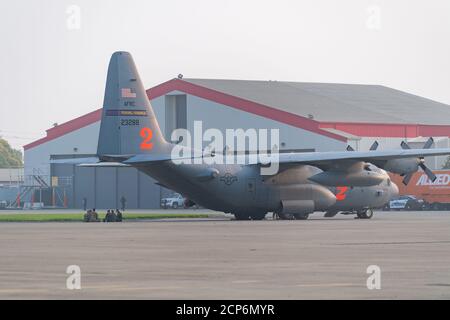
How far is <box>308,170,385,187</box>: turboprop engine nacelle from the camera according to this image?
201 ft

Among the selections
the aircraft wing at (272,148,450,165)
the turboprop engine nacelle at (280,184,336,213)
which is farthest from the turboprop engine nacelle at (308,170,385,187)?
the aircraft wing at (272,148,450,165)

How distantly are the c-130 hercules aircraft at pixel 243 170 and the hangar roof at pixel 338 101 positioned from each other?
33.8 metres

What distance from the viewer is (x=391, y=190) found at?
66938 millimetres

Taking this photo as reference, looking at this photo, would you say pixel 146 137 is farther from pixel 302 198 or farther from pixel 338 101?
pixel 338 101

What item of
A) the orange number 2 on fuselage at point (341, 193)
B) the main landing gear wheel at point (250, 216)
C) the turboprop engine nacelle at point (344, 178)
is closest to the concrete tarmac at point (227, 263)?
the turboprop engine nacelle at point (344, 178)

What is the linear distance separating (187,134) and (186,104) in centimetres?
303

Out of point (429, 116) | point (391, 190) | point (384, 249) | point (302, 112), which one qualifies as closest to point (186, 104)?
point (302, 112)

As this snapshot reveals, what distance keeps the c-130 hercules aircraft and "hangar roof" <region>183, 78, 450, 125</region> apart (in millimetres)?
33757

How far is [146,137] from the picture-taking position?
58.4 metres

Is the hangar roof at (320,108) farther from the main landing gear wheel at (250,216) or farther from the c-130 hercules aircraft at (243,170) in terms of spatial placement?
the main landing gear wheel at (250,216)

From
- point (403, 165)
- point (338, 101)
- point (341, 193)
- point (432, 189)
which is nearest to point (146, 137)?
point (341, 193)

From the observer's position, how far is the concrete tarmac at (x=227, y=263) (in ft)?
69.2

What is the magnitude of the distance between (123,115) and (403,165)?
1609cm
